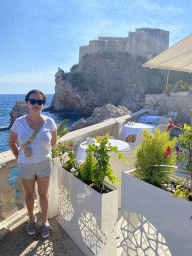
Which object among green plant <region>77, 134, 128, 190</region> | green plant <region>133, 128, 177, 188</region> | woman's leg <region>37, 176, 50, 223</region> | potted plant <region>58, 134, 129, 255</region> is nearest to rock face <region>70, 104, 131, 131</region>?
woman's leg <region>37, 176, 50, 223</region>

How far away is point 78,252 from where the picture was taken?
2.12 meters

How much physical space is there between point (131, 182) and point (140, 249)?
576mm

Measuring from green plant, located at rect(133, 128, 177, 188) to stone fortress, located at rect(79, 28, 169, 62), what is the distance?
192 feet

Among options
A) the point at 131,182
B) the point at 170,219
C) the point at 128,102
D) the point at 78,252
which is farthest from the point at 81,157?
the point at 128,102

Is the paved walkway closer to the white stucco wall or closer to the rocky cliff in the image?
the white stucco wall

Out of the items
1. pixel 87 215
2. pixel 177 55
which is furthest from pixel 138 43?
pixel 87 215

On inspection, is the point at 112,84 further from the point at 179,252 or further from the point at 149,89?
the point at 179,252

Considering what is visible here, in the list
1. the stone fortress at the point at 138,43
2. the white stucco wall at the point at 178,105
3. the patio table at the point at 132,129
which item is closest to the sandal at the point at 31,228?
the patio table at the point at 132,129

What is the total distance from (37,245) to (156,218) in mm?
1455

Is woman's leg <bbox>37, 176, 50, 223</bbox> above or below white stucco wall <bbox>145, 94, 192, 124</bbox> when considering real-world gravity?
below

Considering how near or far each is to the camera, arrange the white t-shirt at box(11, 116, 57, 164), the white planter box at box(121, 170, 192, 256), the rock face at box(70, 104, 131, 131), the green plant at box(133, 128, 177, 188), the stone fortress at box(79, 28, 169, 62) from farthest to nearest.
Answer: the stone fortress at box(79, 28, 169, 62) → the rock face at box(70, 104, 131, 131) → the white t-shirt at box(11, 116, 57, 164) → the green plant at box(133, 128, 177, 188) → the white planter box at box(121, 170, 192, 256)

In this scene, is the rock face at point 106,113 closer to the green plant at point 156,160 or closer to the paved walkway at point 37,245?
the paved walkway at point 37,245

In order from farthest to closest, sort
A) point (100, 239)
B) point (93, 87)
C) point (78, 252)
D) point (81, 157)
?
1. point (93, 87)
2. point (81, 157)
3. point (78, 252)
4. point (100, 239)

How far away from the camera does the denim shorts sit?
2.12 meters
